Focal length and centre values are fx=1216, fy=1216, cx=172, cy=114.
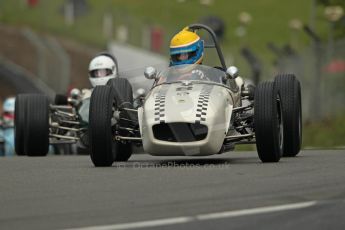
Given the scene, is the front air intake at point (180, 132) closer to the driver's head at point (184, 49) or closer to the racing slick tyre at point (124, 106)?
the racing slick tyre at point (124, 106)

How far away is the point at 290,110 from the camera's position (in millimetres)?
14117

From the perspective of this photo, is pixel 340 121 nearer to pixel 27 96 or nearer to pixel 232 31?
pixel 27 96

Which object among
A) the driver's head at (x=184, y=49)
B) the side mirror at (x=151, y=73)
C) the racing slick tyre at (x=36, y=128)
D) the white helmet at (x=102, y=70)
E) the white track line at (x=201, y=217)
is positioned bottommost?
the racing slick tyre at (x=36, y=128)

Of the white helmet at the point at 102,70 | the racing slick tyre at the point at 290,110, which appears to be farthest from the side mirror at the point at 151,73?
the white helmet at the point at 102,70

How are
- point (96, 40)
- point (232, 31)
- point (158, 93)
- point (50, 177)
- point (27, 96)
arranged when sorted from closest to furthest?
point (50, 177), point (158, 93), point (27, 96), point (96, 40), point (232, 31)

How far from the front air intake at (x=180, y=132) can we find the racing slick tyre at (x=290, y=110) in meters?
1.94

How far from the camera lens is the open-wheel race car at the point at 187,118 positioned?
12.3 metres

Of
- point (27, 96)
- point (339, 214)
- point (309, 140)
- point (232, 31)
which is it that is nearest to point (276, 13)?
point (232, 31)

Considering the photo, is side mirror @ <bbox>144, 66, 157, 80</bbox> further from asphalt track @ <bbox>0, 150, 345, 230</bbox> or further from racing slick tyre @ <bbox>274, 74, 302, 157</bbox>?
asphalt track @ <bbox>0, 150, 345, 230</bbox>

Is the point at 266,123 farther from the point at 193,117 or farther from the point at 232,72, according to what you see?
the point at 232,72

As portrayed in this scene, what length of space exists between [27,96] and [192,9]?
84588 millimetres

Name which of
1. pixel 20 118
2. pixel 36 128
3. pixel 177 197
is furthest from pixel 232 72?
pixel 177 197

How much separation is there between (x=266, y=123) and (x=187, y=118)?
833 mm

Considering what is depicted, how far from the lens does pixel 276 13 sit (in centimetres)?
10219
